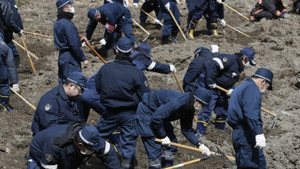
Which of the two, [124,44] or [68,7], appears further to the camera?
[68,7]

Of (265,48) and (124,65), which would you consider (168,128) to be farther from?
(265,48)

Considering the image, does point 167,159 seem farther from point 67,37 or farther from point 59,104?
point 67,37

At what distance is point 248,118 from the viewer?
5.93 metres

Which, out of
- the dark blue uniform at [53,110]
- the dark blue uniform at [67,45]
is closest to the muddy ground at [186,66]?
the dark blue uniform at [67,45]

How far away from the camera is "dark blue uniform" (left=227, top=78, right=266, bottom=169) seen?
5.94m

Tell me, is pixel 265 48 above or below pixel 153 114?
below

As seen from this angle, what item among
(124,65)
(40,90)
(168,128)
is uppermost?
(124,65)

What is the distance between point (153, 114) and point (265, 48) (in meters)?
6.91

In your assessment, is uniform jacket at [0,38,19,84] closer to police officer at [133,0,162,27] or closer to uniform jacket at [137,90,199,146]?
uniform jacket at [137,90,199,146]

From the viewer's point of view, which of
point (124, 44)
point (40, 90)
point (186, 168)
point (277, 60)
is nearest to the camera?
point (124, 44)

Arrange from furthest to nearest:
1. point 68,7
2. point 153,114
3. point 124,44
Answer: point 68,7 < point 124,44 < point 153,114

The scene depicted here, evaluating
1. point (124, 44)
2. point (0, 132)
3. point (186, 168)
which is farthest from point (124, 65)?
point (0, 132)

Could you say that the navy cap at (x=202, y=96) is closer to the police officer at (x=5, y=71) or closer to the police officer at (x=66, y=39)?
the police officer at (x=66, y=39)

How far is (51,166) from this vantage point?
5.01 m
